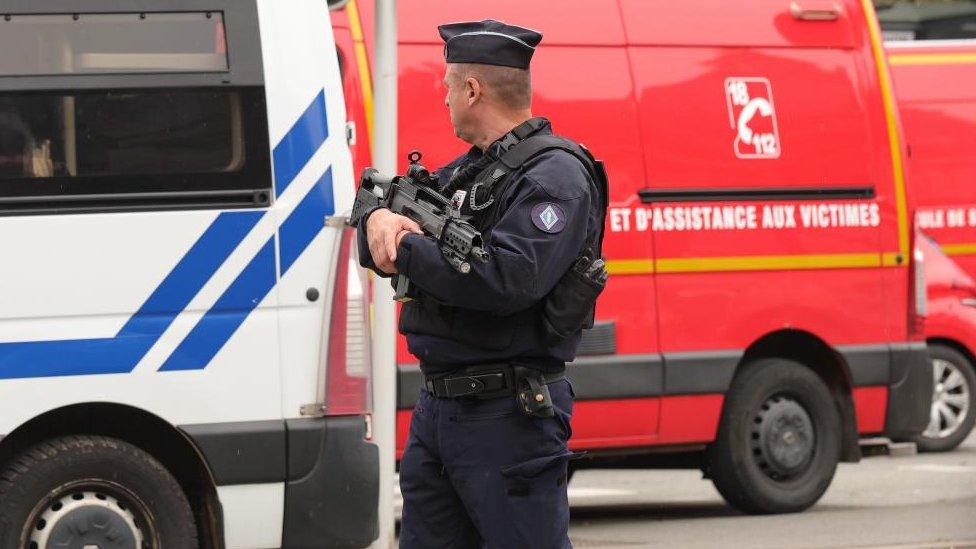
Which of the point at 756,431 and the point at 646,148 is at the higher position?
the point at 646,148

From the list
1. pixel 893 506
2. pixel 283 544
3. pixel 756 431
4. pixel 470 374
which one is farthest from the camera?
pixel 893 506

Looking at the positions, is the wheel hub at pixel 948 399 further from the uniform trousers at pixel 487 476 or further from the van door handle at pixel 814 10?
the uniform trousers at pixel 487 476

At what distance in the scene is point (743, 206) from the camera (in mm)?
8570

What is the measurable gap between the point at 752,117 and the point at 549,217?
4784 mm

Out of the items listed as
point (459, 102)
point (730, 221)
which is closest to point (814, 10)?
point (730, 221)

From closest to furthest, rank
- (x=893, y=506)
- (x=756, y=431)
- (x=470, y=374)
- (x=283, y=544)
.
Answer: (x=470, y=374) → (x=283, y=544) → (x=756, y=431) → (x=893, y=506)

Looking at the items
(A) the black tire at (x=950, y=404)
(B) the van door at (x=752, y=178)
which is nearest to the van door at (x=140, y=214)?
(B) the van door at (x=752, y=178)

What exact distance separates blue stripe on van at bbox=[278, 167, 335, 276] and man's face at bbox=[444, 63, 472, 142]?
175 cm

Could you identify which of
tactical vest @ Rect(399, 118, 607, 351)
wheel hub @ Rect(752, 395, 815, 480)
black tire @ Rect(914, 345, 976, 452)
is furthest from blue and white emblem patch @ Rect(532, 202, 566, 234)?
black tire @ Rect(914, 345, 976, 452)

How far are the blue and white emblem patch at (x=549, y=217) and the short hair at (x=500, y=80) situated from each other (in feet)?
1.04

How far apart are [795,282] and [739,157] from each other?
686mm

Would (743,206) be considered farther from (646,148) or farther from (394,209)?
(394,209)

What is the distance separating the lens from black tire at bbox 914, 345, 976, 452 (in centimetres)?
1241

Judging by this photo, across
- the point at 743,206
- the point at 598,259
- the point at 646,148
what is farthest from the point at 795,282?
the point at 598,259
